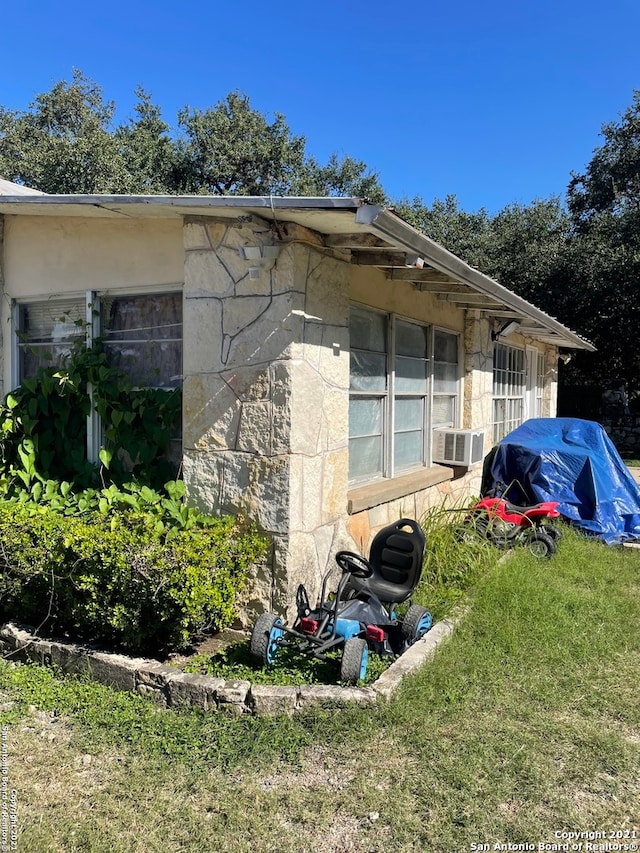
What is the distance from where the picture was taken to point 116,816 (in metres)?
2.62

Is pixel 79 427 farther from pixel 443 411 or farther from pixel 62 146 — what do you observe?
pixel 62 146

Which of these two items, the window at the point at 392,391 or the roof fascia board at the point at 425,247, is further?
the window at the point at 392,391

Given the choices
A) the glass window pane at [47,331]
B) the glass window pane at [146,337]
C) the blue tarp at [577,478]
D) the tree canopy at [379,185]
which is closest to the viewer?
the glass window pane at [146,337]

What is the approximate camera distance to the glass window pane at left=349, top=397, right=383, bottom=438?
537cm

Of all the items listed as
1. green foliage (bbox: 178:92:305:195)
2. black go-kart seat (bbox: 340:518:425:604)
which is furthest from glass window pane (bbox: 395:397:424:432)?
green foliage (bbox: 178:92:305:195)

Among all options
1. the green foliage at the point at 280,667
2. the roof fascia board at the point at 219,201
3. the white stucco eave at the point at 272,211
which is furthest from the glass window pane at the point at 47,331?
the green foliage at the point at 280,667

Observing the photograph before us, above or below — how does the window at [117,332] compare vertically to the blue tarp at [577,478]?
above

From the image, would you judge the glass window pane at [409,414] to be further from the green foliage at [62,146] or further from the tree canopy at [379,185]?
the green foliage at [62,146]

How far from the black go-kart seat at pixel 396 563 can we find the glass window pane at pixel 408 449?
5.90ft

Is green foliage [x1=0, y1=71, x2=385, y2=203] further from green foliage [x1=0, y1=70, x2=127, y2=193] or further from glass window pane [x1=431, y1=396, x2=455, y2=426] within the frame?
glass window pane [x1=431, y1=396, x2=455, y2=426]

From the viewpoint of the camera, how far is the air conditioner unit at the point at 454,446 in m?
7.16

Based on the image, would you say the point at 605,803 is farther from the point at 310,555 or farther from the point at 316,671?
the point at 310,555

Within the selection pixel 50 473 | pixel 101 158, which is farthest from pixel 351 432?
pixel 101 158

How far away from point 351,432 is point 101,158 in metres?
17.4
